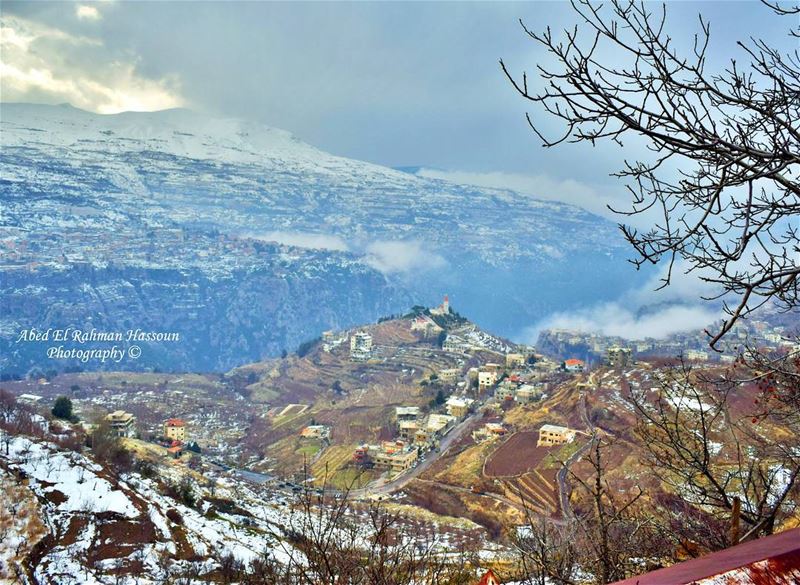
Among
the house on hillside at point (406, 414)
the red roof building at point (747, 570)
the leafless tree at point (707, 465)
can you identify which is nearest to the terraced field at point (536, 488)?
the house on hillside at point (406, 414)

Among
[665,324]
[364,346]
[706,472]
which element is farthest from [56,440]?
[665,324]

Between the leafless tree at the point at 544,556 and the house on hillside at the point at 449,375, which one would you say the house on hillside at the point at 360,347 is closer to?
the house on hillside at the point at 449,375

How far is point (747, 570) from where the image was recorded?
175cm

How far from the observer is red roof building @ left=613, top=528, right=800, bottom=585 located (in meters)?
1.72

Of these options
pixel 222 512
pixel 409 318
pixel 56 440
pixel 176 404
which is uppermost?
pixel 409 318

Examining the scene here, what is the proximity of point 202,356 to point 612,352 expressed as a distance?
104 meters

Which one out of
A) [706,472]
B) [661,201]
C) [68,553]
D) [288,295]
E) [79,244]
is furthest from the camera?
[288,295]

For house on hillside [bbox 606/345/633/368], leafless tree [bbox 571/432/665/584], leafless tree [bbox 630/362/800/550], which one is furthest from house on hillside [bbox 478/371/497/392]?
leafless tree [bbox 571/432/665/584]

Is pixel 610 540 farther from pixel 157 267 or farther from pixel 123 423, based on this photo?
pixel 157 267

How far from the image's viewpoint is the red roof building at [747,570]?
172 cm

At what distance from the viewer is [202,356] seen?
464ft

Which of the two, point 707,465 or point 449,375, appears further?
point 449,375

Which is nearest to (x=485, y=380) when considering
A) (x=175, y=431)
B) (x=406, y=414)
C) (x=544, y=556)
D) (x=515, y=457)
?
(x=406, y=414)

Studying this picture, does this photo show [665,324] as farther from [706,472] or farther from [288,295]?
[706,472]
